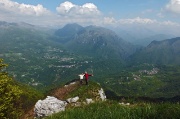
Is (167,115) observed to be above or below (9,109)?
above

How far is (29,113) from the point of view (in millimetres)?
42219

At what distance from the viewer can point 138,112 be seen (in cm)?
1091

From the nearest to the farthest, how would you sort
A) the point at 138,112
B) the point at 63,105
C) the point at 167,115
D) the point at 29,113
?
the point at 167,115 < the point at 138,112 < the point at 63,105 < the point at 29,113

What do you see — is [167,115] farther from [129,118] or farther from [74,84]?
[74,84]

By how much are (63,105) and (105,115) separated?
25526 millimetres

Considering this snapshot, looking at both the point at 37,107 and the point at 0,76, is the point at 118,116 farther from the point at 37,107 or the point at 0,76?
the point at 37,107

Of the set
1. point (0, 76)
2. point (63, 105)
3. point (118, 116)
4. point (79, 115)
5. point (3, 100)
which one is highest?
point (118, 116)

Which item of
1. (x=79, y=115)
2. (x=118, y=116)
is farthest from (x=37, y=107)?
(x=118, y=116)

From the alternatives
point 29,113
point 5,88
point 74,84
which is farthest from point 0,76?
point 74,84

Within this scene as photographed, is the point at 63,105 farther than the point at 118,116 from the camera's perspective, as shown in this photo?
Yes

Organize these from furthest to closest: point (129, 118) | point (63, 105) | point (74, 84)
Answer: point (74, 84) < point (63, 105) < point (129, 118)

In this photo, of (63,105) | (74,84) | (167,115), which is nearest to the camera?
(167,115)

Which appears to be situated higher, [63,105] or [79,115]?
[79,115]

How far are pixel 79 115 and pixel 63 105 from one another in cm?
2357
